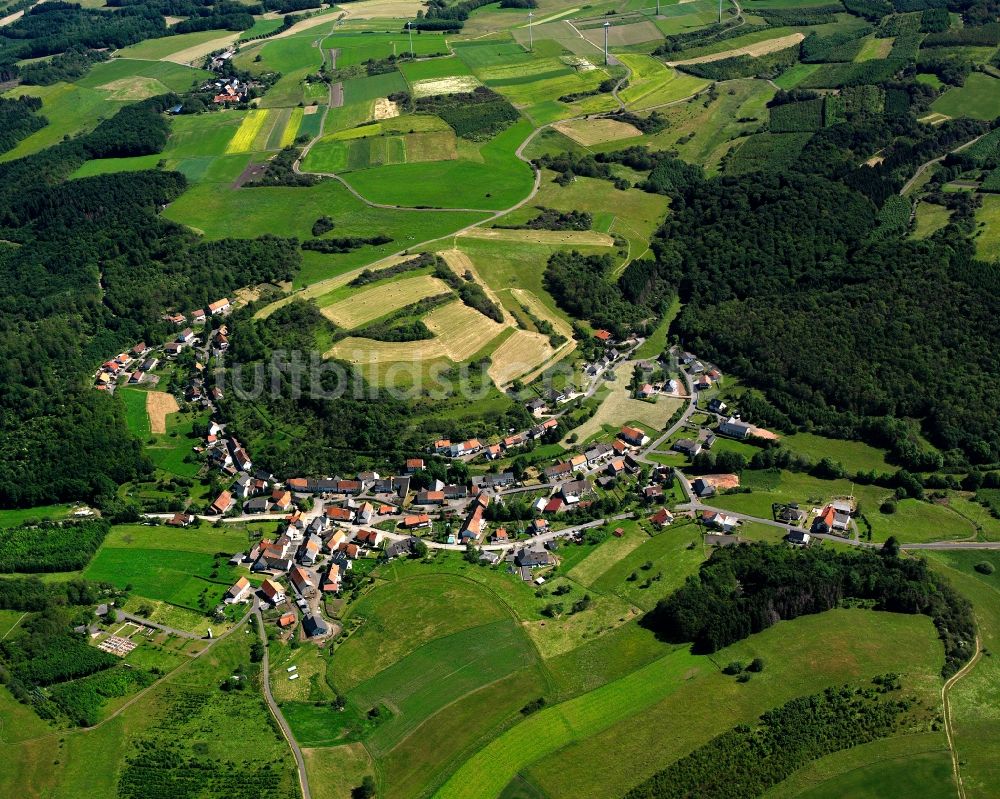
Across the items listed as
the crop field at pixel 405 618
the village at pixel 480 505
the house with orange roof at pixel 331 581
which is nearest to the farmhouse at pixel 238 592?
the village at pixel 480 505

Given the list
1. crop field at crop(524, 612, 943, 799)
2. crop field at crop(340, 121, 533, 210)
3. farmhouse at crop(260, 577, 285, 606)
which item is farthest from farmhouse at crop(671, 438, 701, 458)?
crop field at crop(340, 121, 533, 210)

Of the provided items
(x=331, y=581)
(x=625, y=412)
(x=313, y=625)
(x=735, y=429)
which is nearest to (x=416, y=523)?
(x=331, y=581)

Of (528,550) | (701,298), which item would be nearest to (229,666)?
(528,550)

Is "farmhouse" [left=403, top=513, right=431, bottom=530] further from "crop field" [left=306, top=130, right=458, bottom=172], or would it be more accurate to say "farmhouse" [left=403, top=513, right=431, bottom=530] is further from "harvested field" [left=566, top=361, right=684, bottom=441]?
"crop field" [left=306, top=130, right=458, bottom=172]

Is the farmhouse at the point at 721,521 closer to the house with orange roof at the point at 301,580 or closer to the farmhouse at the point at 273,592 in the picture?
the house with orange roof at the point at 301,580

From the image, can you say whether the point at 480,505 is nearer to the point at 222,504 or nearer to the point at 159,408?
the point at 222,504

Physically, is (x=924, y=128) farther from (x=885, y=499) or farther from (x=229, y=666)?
(x=229, y=666)
